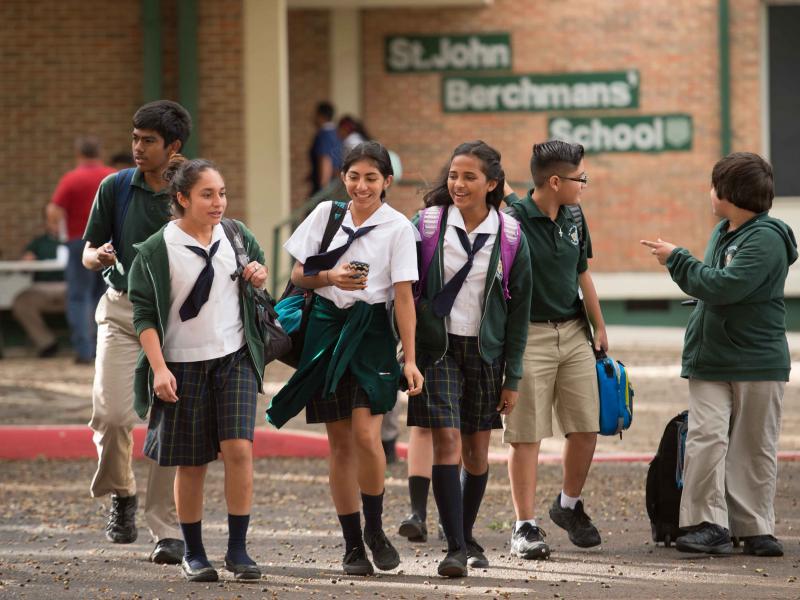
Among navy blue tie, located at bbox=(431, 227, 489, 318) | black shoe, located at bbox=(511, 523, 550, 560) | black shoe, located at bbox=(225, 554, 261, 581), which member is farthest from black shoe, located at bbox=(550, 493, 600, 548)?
black shoe, located at bbox=(225, 554, 261, 581)

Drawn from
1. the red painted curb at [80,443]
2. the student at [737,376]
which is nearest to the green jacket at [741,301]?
the student at [737,376]

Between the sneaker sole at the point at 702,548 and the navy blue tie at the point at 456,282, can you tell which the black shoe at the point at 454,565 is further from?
the sneaker sole at the point at 702,548

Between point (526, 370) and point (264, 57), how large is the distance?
9836mm

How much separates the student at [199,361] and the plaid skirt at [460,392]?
26.8 inches

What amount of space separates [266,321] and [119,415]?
105cm

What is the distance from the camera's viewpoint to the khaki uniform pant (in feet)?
51.4

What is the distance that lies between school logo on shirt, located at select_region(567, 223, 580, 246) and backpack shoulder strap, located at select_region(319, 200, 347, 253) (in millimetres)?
1139

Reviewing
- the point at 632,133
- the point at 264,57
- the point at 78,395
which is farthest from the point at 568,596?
the point at 632,133

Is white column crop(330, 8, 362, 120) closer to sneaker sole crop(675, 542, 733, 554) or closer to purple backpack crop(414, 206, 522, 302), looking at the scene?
purple backpack crop(414, 206, 522, 302)

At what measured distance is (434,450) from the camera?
Answer: 6.23 meters

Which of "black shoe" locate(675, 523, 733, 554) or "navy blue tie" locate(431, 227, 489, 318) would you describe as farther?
"black shoe" locate(675, 523, 733, 554)

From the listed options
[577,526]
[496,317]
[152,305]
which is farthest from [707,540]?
[152,305]

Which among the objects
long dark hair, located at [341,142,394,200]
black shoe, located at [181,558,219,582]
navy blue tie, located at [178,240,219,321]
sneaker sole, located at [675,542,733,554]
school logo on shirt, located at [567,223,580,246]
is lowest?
sneaker sole, located at [675,542,733,554]

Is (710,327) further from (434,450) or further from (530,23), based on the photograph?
(530,23)
